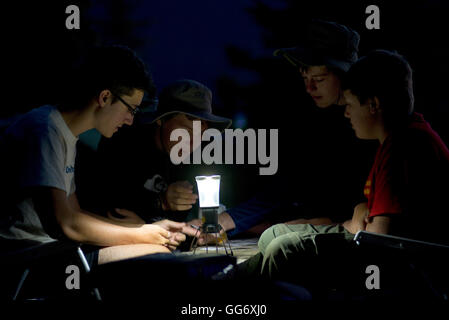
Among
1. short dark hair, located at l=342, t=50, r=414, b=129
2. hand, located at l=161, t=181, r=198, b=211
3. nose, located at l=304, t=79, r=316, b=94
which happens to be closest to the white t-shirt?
hand, located at l=161, t=181, r=198, b=211

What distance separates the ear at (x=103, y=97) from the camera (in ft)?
9.75

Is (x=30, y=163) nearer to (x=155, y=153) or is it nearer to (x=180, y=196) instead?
(x=180, y=196)

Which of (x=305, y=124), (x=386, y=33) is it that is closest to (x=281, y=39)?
(x=386, y=33)

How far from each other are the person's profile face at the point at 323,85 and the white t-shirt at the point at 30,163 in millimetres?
2276

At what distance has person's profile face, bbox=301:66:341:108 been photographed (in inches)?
150

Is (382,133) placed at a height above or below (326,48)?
below

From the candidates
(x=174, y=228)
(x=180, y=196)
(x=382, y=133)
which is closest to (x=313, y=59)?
(x=382, y=133)

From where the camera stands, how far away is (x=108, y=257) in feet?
8.89

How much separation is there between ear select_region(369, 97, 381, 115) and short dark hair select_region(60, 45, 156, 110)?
5.46 ft

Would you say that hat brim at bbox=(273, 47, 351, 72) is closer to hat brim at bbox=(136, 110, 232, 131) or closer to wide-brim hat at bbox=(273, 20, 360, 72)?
wide-brim hat at bbox=(273, 20, 360, 72)

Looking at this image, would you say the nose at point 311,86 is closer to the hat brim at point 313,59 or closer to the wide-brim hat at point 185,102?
the hat brim at point 313,59

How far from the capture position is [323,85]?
3822mm

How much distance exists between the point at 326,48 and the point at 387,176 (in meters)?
1.71
